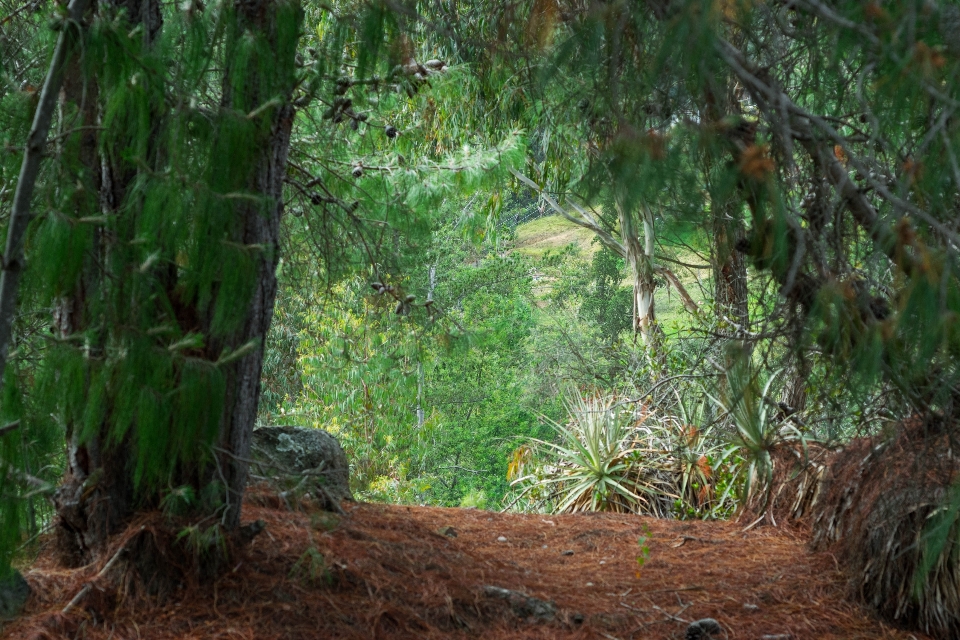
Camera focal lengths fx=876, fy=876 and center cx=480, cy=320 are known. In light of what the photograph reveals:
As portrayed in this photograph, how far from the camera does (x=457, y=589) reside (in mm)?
2992

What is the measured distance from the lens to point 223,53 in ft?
8.00

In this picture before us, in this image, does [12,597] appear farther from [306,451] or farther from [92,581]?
[306,451]

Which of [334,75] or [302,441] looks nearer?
[334,75]

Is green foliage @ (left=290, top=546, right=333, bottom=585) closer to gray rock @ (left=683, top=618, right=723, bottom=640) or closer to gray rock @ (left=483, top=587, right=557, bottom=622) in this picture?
gray rock @ (left=483, top=587, right=557, bottom=622)

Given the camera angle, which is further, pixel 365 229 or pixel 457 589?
pixel 365 229

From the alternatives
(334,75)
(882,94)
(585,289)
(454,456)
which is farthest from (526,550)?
(585,289)

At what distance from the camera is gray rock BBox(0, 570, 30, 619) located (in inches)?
96.2

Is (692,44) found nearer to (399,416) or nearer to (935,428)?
(935,428)

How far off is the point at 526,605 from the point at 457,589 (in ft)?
0.79

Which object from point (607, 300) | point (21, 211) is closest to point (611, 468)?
point (21, 211)

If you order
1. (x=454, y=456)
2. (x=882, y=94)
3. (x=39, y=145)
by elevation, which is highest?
(x=882, y=94)

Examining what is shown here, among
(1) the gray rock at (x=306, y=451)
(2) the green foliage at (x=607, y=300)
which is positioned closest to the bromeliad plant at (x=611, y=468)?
(1) the gray rock at (x=306, y=451)

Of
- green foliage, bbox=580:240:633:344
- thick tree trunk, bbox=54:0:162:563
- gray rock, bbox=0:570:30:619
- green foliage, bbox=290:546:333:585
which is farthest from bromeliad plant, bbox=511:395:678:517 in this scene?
green foliage, bbox=580:240:633:344

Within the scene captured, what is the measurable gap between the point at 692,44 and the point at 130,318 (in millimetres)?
1443
